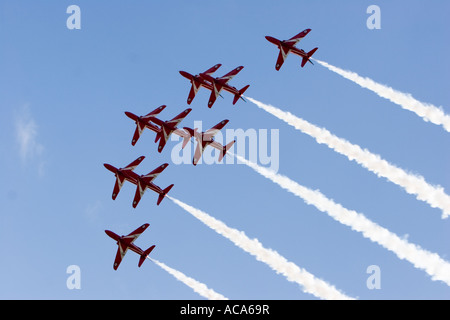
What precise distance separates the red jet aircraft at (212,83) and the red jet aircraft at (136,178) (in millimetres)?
13492

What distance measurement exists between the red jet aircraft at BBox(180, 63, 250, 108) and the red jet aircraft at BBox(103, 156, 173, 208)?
13492 millimetres

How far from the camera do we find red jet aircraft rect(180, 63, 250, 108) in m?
122

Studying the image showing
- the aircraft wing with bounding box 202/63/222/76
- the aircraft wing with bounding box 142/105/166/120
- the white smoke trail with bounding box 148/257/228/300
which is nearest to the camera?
the white smoke trail with bounding box 148/257/228/300

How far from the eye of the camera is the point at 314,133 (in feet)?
387

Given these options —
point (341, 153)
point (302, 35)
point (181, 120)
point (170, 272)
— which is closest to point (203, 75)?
point (181, 120)

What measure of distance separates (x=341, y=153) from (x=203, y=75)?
90.4 feet

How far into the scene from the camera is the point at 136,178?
4830 inches

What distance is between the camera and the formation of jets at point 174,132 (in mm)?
119500

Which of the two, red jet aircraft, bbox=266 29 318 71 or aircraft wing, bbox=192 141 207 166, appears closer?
aircraft wing, bbox=192 141 207 166

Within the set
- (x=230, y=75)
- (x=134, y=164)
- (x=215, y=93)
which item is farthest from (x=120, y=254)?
(x=230, y=75)

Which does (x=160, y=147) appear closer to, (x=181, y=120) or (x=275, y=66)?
(x=181, y=120)

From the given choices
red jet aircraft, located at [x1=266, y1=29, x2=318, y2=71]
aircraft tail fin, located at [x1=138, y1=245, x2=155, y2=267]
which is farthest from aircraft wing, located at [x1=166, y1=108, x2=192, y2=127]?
aircraft tail fin, located at [x1=138, y1=245, x2=155, y2=267]

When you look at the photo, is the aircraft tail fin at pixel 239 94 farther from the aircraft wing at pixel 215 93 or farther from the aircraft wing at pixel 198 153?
the aircraft wing at pixel 198 153

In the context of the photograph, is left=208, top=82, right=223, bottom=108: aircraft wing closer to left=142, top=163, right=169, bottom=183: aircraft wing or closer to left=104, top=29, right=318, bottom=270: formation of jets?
left=104, top=29, right=318, bottom=270: formation of jets
